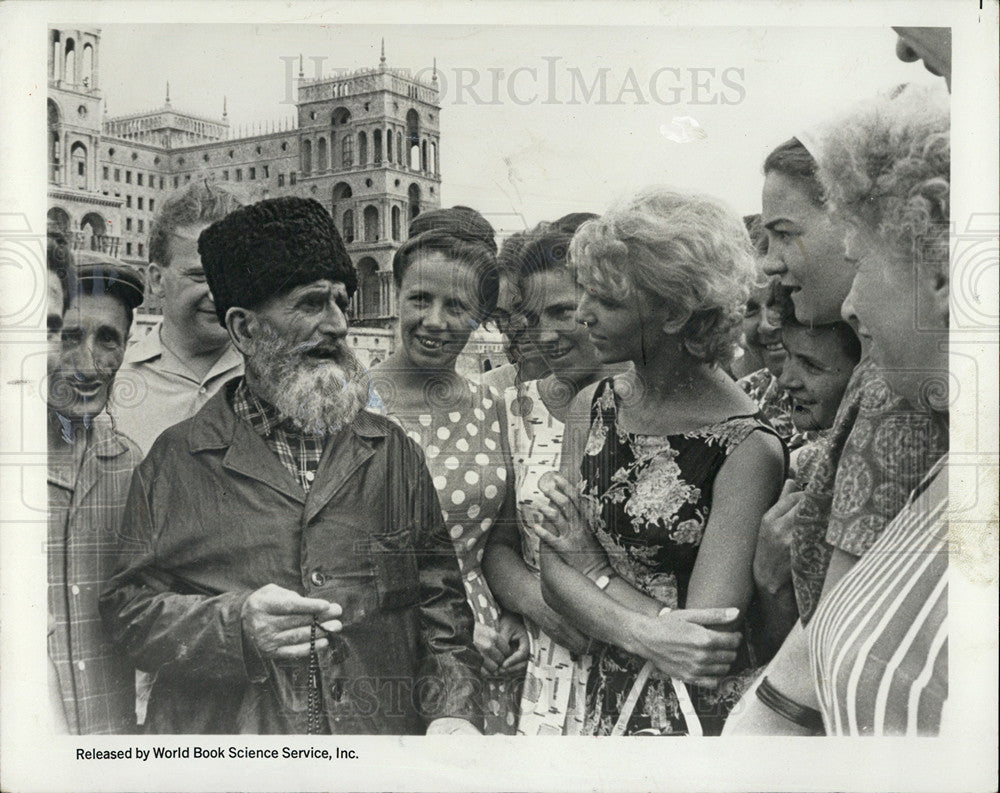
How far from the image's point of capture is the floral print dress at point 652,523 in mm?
3771

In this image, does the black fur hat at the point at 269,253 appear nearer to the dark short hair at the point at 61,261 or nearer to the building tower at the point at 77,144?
the building tower at the point at 77,144

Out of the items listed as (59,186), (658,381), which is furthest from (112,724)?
(658,381)

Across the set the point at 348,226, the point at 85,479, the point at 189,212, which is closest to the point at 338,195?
the point at 348,226

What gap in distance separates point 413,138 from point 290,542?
4.97ft

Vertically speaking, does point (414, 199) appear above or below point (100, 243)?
above

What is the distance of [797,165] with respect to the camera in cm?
381

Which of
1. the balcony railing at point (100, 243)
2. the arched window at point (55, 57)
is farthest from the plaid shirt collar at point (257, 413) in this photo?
the arched window at point (55, 57)

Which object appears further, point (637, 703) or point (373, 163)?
point (373, 163)

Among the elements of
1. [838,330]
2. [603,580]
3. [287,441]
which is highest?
[838,330]

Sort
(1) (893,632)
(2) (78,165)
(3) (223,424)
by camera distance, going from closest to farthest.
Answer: (1) (893,632)
(3) (223,424)
(2) (78,165)

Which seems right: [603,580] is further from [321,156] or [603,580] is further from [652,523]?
[321,156]

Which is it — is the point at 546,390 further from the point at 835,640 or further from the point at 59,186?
the point at 59,186

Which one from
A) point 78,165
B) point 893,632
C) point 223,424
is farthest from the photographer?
point 78,165

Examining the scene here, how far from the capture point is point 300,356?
386cm
